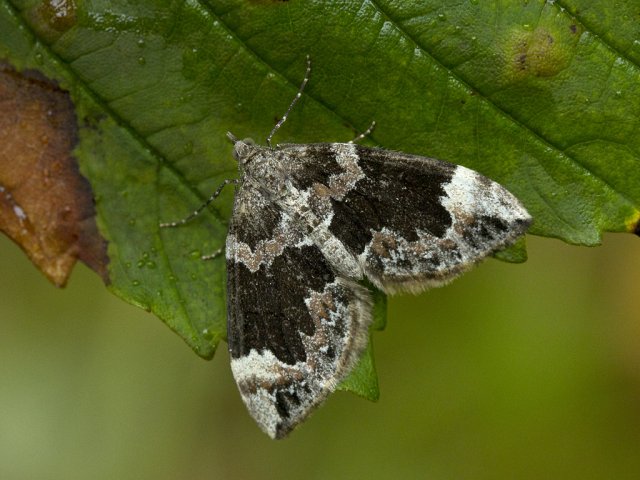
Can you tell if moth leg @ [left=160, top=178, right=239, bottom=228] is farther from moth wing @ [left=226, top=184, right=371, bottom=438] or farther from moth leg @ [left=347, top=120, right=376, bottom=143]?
moth leg @ [left=347, top=120, right=376, bottom=143]

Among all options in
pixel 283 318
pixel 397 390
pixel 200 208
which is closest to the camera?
pixel 200 208

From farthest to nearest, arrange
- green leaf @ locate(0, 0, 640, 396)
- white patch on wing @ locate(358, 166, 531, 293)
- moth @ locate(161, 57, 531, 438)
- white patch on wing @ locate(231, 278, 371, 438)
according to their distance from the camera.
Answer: white patch on wing @ locate(231, 278, 371, 438) → moth @ locate(161, 57, 531, 438) → white patch on wing @ locate(358, 166, 531, 293) → green leaf @ locate(0, 0, 640, 396)

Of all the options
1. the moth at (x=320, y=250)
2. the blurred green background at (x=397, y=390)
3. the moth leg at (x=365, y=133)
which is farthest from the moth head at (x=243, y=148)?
the blurred green background at (x=397, y=390)

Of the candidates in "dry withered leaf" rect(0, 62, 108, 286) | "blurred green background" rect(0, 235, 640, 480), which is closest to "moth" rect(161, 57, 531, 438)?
"dry withered leaf" rect(0, 62, 108, 286)

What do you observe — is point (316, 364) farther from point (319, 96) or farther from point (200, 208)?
point (319, 96)

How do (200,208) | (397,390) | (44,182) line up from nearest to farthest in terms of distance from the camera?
1. (44,182)
2. (200,208)
3. (397,390)

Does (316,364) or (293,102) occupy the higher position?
(293,102)

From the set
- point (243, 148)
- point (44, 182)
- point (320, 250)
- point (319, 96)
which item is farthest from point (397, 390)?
point (44, 182)

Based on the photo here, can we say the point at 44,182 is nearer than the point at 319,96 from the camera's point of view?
No
